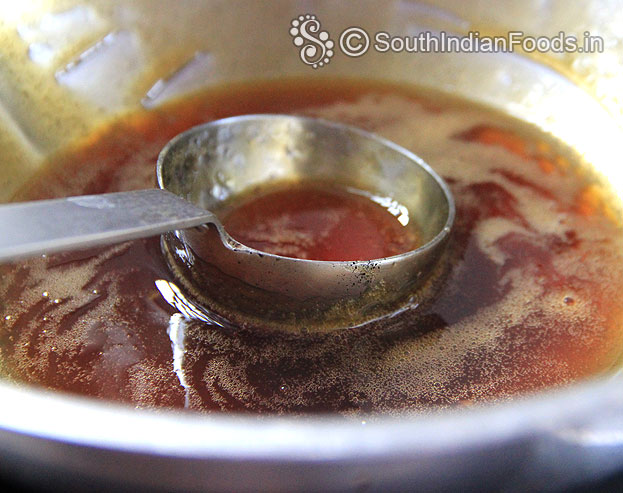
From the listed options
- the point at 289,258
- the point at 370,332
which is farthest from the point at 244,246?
the point at 370,332

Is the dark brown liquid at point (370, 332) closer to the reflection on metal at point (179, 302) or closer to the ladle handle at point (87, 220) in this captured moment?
the reflection on metal at point (179, 302)

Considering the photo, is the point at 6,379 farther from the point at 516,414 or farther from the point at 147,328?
the point at 516,414

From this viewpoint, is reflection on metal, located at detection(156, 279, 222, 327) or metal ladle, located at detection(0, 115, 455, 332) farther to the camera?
reflection on metal, located at detection(156, 279, 222, 327)

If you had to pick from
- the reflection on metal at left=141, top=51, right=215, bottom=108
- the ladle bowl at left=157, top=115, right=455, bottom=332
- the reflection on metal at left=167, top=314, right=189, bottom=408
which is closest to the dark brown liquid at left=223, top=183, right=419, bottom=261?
the ladle bowl at left=157, top=115, right=455, bottom=332

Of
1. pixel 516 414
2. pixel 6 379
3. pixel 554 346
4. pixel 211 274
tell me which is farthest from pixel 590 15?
pixel 6 379

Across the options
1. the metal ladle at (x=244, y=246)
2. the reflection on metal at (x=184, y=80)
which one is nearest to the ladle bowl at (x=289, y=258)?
the metal ladle at (x=244, y=246)

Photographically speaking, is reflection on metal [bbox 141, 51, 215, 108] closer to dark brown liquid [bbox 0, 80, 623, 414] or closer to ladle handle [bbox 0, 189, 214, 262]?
dark brown liquid [bbox 0, 80, 623, 414]

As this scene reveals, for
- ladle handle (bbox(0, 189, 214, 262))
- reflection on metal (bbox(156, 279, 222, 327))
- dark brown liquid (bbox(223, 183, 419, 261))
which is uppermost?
ladle handle (bbox(0, 189, 214, 262))

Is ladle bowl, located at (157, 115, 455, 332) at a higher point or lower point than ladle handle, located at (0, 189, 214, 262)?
lower
